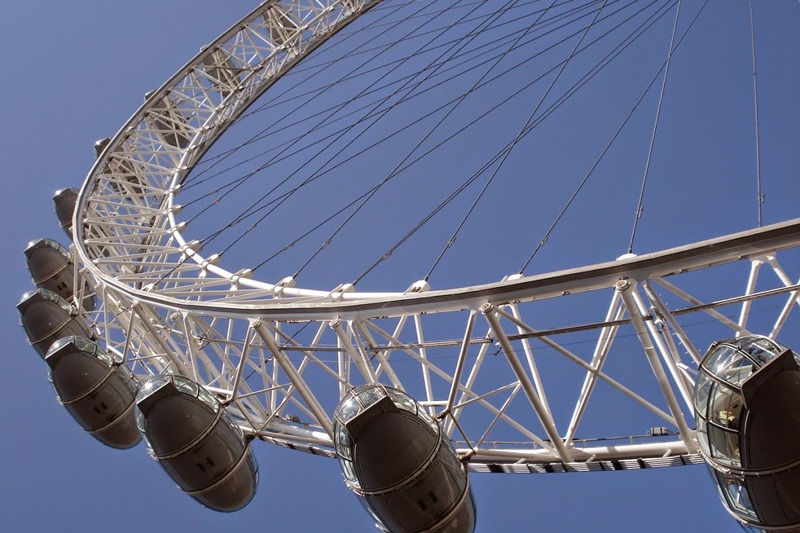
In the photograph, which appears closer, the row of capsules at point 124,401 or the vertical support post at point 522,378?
the vertical support post at point 522,378

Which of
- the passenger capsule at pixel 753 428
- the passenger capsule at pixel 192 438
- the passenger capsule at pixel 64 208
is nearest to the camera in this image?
the passenger capsule at pixel 753 428

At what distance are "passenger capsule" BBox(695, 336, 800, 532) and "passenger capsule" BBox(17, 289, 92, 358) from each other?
1824 cm

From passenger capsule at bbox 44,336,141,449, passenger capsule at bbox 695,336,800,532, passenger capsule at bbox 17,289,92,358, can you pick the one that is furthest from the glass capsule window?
passenger capsule at bbox 17,289,92,358

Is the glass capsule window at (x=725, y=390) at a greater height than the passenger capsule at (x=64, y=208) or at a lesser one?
lesser

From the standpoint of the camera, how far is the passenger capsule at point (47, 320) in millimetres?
22953

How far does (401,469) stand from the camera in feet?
35.5

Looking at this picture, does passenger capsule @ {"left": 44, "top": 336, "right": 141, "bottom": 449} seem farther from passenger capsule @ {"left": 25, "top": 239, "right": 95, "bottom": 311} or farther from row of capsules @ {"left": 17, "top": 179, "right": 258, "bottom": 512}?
passenger capsule @ {"left": 25, "top": 239, "right": 95, "bottom": 311}

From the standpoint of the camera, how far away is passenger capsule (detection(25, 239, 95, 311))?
89.0 ft

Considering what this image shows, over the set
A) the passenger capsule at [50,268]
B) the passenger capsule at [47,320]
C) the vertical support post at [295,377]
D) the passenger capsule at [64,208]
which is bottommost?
the vertical support post at [295,377]

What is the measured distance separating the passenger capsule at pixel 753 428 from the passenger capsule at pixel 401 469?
332 centimetres

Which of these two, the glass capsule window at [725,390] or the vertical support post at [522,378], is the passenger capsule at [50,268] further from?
the glass capsule window at [725,390]

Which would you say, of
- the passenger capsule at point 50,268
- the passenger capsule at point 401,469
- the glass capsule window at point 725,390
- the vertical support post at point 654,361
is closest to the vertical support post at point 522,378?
the passenger capsule at point 401,469

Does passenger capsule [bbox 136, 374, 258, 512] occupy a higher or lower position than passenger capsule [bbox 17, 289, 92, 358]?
lower

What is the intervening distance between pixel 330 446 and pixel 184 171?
1507cm
